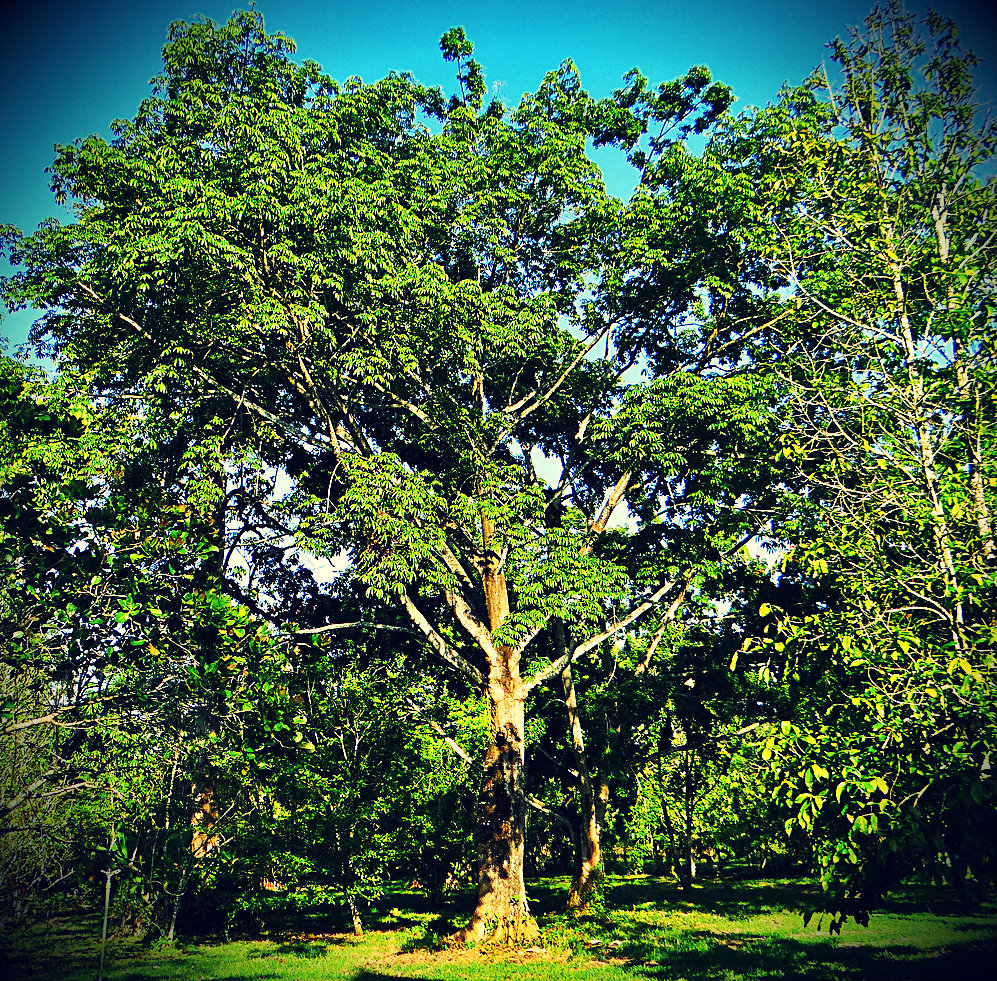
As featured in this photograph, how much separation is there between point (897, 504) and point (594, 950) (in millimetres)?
11097

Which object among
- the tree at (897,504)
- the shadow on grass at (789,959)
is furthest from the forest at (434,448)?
the shadow on grass at (789,959)

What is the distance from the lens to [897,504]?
560 cm

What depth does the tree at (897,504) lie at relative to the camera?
439 centimetres

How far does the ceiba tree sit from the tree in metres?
5.51

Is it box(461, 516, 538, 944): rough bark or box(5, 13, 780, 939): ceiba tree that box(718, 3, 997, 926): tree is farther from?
box(461, 516, 538, 944): rough bark

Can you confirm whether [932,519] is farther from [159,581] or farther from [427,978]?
[427,978]

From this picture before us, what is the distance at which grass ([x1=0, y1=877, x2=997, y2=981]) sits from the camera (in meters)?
10.3

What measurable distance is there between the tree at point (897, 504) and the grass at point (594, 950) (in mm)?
4877

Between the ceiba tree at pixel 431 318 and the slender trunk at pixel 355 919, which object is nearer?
the ceiba tree at pixel 431 318

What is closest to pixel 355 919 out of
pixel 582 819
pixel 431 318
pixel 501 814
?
pixel 501 814

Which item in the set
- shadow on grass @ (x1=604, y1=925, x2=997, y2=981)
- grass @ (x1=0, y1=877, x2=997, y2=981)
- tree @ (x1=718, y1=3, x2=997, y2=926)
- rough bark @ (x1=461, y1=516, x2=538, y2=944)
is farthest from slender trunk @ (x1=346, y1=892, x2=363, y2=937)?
tree @ (x1=718, y1=3, x2=997, y2=926)

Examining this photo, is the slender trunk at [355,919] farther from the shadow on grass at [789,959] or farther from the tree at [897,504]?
the tree at [897,504]

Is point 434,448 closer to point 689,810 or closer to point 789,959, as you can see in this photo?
point 789,959

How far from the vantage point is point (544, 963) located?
1158 centimetres
